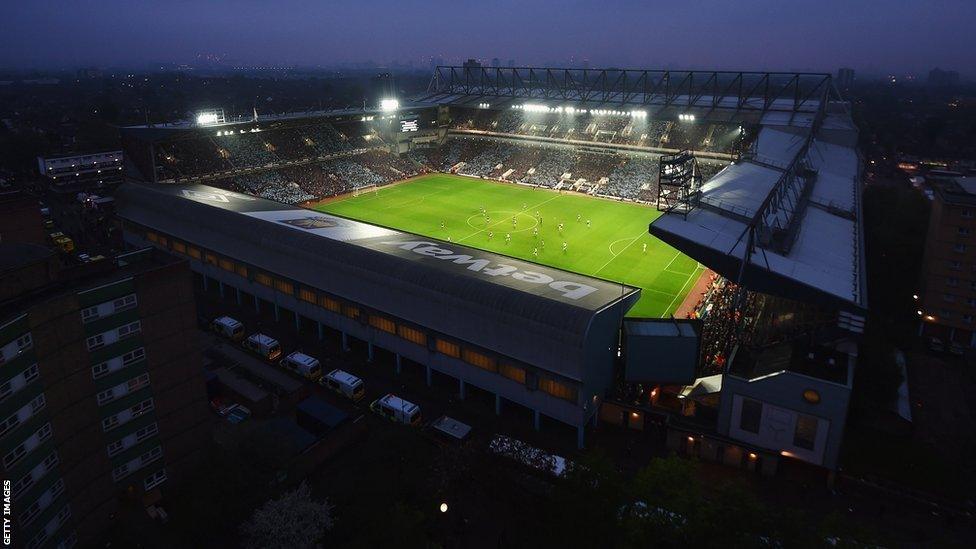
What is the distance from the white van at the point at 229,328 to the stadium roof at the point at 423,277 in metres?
4.28

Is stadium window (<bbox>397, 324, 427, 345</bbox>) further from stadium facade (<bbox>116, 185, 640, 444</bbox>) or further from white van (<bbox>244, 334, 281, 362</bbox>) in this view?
white van (<bbox>244, 334, 281, 362</bbox>)

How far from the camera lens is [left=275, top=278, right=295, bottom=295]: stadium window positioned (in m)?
38.4

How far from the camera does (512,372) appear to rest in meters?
28.7

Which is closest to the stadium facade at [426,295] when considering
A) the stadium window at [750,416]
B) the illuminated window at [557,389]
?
the illuminated window at [557,389]

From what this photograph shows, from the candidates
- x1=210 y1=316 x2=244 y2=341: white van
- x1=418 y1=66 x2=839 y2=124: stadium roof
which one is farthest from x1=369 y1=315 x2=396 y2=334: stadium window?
x1=418 y1=66 x2=839 y2=124: stadium roof

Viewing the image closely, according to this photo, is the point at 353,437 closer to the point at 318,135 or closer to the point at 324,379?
the point at 324,379

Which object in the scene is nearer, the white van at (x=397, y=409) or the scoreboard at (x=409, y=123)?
the white van at (x=397, y=409)

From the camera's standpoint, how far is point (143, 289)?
75.2 feet

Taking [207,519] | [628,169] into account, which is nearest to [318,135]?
[628,169]

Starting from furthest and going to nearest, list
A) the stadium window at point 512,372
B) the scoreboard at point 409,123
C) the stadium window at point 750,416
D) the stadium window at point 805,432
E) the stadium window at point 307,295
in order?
the scoreboard at point 409,123, the stadium window at point 307,295, the stadium window at point 512,372, the stadium window at point 750,416, the stadium window at point 805,432

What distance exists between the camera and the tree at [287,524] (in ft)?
62.7

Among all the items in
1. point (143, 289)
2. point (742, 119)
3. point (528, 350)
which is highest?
point (742, 119)

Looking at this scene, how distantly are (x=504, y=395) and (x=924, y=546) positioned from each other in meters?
17.9

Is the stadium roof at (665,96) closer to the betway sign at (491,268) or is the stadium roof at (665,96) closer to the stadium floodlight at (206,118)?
the stadium floodlight at (206,118)
